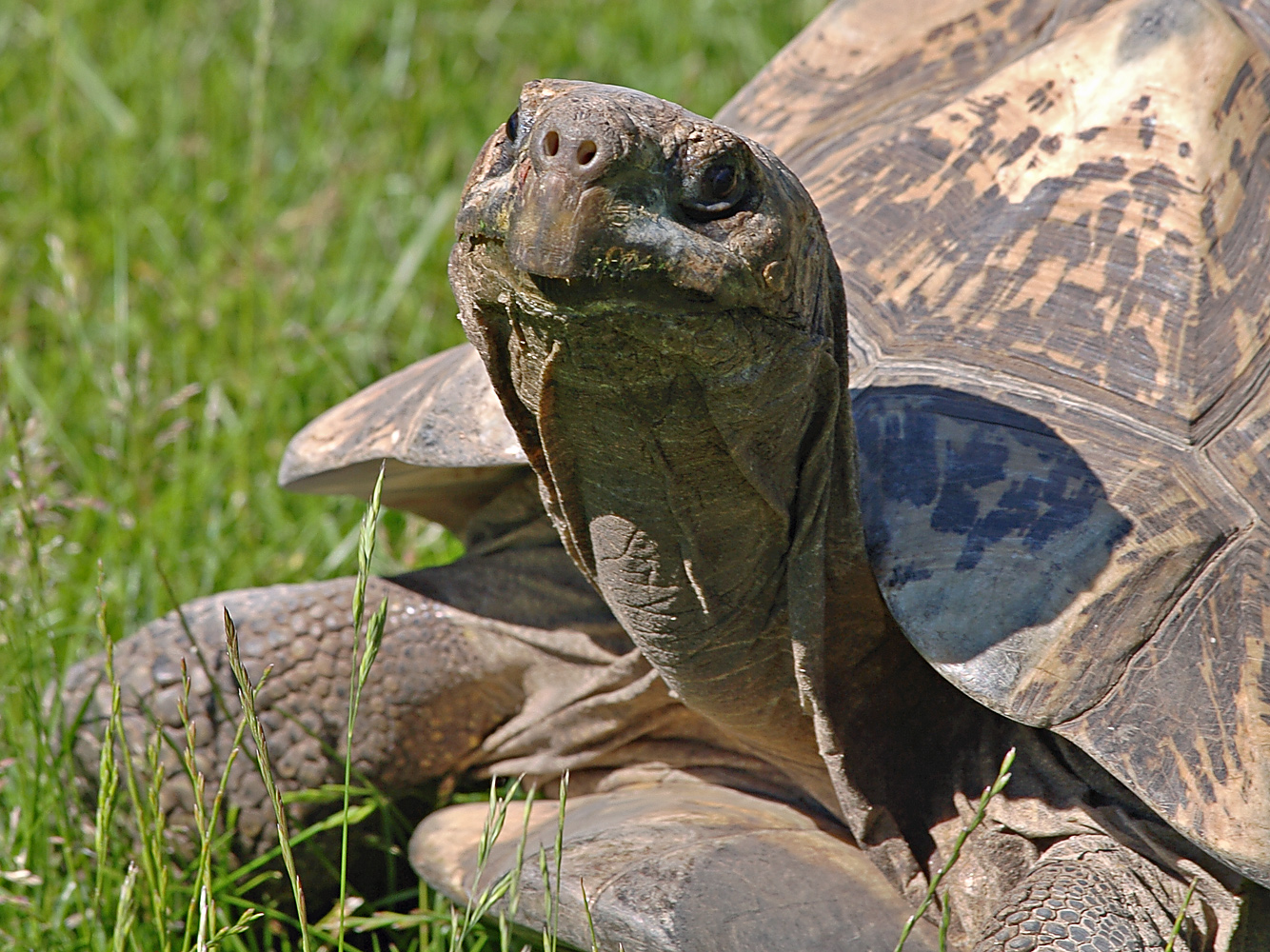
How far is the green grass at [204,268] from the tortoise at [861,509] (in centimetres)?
44

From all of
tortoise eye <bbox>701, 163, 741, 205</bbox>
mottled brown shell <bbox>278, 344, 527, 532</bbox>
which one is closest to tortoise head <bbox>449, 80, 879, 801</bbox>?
tortoise eye <bbox>701, 163, 741, 205</bbox>

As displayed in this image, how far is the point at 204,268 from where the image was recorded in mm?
4242

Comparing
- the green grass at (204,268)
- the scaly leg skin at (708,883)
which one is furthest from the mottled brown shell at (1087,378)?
the green grass at (204,268)

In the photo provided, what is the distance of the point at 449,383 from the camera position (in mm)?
2414

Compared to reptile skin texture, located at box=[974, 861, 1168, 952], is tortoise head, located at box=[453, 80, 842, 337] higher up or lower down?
higher up

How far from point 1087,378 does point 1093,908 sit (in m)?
0.72

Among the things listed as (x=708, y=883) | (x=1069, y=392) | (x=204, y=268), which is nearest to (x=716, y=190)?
(x=1069, y=392)

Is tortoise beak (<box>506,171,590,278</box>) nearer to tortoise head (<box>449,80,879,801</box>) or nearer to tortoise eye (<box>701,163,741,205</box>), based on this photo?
tortoise head (<box>449,80,879,801</box>)

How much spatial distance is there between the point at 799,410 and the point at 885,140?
927 millimetres

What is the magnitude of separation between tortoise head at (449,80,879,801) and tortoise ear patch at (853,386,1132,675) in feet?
0.31

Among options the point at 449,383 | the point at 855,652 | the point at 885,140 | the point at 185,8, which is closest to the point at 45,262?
the point at 185,8

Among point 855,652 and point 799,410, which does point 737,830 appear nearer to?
point 855,652

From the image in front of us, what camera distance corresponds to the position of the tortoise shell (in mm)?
1867

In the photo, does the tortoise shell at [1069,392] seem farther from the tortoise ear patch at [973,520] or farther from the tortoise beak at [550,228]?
the tortoise beak at [550,228]
